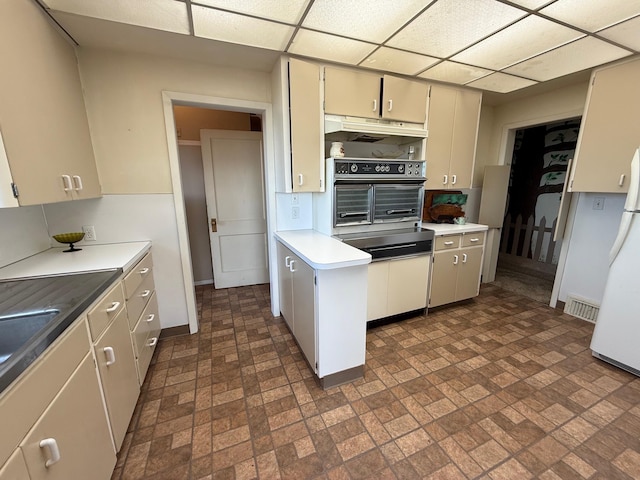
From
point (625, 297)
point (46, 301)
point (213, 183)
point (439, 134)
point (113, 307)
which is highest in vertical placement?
point (439, 134)

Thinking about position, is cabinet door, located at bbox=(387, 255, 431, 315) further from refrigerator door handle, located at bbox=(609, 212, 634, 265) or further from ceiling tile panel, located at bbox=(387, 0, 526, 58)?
ceiling tile panel, located at bbox=(387, 0, 526, 58)

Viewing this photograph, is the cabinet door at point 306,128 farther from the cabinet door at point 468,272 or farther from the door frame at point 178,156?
the cabinet door at point 468,272

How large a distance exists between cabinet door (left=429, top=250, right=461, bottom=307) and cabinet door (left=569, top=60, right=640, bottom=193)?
4.30 feet

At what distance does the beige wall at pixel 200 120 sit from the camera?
3504mm

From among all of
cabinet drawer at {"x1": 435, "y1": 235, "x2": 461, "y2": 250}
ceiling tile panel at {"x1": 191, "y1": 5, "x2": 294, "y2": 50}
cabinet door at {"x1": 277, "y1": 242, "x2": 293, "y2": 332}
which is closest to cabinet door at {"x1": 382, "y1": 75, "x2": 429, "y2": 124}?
ceiling tile panel at {"x1": 191, "y1": 5, "x2": 294, "y2": 50}

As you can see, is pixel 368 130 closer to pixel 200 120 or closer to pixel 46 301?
pixel 46 301

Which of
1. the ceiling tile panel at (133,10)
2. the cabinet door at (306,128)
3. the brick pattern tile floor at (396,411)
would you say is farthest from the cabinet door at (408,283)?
the ceiling tile panel at (133,10)

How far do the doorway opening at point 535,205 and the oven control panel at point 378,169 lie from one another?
2.37m

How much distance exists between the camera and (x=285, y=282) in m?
2.38

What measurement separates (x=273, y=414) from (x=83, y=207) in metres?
2.11

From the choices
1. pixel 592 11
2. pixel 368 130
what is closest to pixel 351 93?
pixel 368 130

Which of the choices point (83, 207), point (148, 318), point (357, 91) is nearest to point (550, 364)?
point (357, 91)

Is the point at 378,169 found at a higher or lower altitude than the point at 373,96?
lower

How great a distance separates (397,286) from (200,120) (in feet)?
11.1
